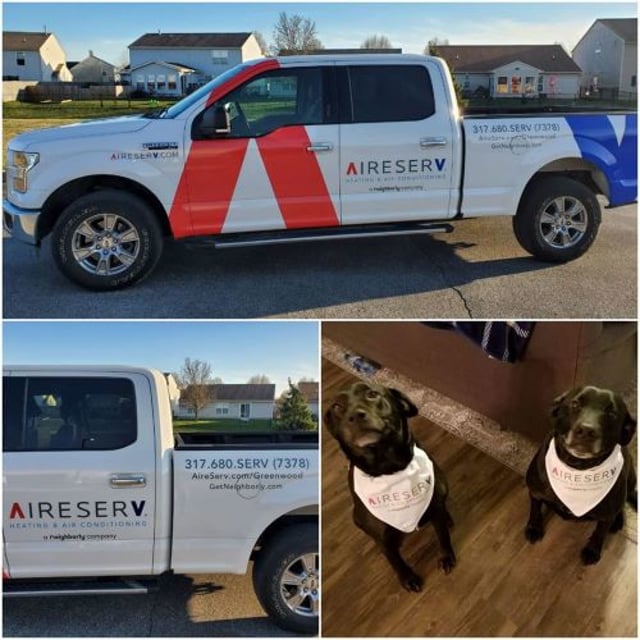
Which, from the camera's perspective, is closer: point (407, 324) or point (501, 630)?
point (501, 630)

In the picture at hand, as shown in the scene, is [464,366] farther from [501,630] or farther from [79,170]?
[79,170]

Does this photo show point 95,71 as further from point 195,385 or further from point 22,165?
point 195,385

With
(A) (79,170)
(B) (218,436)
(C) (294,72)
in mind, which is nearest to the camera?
(B) (218,436)

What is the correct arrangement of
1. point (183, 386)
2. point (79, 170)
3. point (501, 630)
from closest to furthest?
point (501, 630) → point (183, 386) → point (79, 170)

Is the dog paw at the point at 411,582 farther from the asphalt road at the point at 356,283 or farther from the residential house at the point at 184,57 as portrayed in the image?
Answer: the residential house at the point at 184,57

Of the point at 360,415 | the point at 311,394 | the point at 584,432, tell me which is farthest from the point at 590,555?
the point at 311,394

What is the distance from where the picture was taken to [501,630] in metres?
3.31

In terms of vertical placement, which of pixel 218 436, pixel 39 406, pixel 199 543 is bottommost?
pixel 199 543

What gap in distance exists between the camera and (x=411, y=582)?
343 cm

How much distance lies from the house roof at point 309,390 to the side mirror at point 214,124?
227 centimetres

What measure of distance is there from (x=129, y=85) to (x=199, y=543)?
6806 mm

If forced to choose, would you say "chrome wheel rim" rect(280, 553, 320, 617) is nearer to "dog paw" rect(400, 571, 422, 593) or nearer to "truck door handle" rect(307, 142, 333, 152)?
"dog paw" rect(400, 571, 422, 593)

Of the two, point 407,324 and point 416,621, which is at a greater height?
point 407,324

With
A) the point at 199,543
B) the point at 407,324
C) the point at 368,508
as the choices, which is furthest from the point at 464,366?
the point at 199,543
